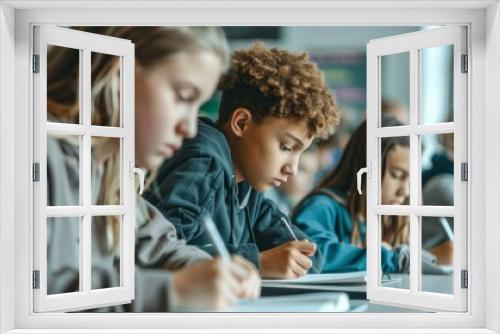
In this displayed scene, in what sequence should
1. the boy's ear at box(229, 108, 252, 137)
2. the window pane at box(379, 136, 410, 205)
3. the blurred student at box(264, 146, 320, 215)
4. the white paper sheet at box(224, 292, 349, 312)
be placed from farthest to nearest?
the blurred student at box(264, 146, 320, 215), the window pane at box(379, 136, 410, 205), the boy's ear at box(229, 108, 252, 137), the white paper sheet at box(224, 292, 349, 312)

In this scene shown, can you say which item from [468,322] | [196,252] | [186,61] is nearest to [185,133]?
[186,61]

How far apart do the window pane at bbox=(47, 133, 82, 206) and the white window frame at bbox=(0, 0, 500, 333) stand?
252mm

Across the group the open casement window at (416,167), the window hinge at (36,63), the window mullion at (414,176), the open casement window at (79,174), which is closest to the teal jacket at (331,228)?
the open casement window at (416,167)

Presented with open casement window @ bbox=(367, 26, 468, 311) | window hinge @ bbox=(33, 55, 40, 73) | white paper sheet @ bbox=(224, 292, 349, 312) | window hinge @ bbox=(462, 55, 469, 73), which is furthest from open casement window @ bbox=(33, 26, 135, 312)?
window hinge @ bbox=(462, 55, 469, 73)

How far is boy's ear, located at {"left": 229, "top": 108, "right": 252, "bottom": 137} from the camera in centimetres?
517

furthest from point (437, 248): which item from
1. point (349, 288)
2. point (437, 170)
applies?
point (349, 288)

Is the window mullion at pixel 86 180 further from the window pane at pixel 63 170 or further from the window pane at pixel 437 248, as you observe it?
the window pane at pixel 437 248

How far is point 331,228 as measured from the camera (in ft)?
18.1

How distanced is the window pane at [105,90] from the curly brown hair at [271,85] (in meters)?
1.24

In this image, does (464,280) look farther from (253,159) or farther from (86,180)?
(253,159)

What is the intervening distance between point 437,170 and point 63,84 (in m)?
3.08

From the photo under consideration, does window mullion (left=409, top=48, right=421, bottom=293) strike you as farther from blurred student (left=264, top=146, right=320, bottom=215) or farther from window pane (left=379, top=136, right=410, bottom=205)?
blurred student (left=264, top=146, right=320, bottom=215)

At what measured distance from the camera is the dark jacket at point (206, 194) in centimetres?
483

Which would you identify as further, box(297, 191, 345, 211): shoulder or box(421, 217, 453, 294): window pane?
box(297, 191, 345, 211): shoulder
